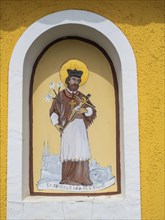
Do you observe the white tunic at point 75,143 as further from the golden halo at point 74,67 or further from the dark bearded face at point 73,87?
the golden halo at point 74,67

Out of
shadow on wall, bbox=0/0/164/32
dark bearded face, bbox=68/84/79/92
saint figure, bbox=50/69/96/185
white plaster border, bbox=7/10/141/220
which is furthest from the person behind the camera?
dark bearded face, bbox=68/84/79/92

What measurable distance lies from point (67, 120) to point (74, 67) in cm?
65

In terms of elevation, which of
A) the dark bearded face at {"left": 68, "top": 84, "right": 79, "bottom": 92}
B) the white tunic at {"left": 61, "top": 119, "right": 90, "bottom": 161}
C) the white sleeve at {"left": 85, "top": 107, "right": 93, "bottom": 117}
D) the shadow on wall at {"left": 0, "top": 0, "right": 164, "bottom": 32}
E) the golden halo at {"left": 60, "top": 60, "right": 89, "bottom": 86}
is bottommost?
the white tunic at {"left": 61, "top": 119, "right": 90, "bottom": 161}

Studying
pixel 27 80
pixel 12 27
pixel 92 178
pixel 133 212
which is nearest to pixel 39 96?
pixel 27 80

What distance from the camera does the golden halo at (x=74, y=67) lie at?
15.5ft

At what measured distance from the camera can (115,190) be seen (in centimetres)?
452

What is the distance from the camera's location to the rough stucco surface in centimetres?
426

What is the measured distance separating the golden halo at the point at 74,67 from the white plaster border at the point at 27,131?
0.39m

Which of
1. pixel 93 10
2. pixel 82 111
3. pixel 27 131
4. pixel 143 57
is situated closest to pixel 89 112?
pixel 82 111

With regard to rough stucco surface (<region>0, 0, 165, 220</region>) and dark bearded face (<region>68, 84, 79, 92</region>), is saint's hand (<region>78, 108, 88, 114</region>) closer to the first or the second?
dark bearded face (<region>68, 84, 79, 92</region>)

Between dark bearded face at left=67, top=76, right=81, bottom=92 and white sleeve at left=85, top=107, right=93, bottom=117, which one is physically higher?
dark bearded face at left=67, top=76, right=81, bottom=92

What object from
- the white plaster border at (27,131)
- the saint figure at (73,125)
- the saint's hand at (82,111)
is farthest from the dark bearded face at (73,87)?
the white plaster border at (27,131)

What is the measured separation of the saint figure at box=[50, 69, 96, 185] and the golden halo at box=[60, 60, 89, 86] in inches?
1.4

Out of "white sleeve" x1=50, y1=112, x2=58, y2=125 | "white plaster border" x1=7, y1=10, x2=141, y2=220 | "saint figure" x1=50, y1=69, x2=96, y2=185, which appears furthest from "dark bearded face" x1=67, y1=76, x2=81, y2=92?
"white plaster border" x1=7, y1=10, x2=141, y2=220
